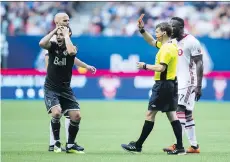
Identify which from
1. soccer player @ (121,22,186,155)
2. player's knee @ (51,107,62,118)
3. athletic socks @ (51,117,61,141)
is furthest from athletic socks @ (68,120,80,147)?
soccer player @ (121,22,186,155)

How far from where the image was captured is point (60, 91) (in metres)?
13.0

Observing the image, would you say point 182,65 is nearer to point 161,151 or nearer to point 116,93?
point 161,151

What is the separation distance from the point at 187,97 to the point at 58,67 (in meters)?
2.39

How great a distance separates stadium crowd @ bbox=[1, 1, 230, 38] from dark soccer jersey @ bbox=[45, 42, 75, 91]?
1727 cm

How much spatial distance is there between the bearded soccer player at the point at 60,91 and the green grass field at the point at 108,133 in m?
0.40

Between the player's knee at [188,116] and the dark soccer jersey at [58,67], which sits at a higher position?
the dark soccer jersey at [58,67]

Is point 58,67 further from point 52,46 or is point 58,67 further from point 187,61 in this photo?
point 187,61

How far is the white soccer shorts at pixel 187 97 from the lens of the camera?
13.6 meters

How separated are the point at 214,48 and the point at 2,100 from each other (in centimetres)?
779

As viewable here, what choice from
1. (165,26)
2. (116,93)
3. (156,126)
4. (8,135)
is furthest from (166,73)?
(116,93)

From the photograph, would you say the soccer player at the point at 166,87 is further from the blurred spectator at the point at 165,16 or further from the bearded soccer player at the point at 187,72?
the blurred spectator at the point at 165,16

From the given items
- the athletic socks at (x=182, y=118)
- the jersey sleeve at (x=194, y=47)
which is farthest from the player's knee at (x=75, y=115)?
the jersey sleeve at (x=194, y=47)

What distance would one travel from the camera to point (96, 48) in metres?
27.7

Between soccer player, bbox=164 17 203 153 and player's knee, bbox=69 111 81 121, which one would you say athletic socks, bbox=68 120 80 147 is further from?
soccer player, bbox=164 17 203 153
